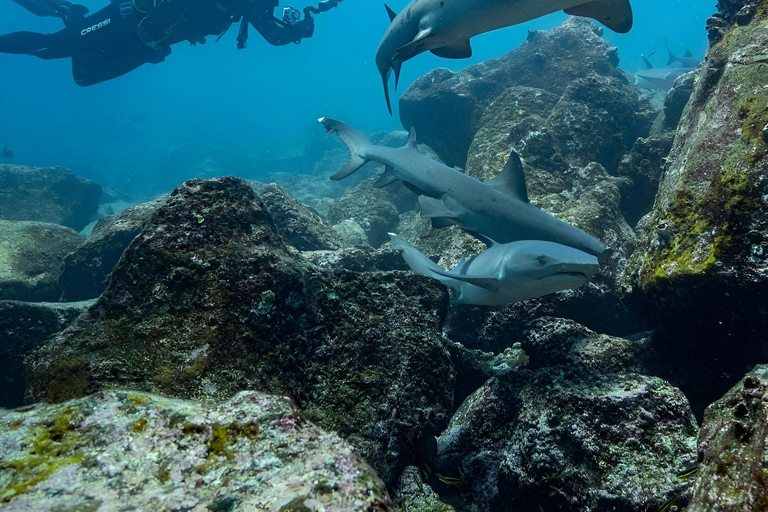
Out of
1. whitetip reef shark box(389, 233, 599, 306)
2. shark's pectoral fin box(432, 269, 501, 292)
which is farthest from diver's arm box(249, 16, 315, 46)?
shark's pectoral fin box(432, 269, 501, 292)

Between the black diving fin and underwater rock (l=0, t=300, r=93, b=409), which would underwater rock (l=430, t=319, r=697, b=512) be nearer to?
underwater rock (l=0, t=300, r=93, b=409)

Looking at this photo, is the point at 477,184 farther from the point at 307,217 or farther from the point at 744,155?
the point at 307,217

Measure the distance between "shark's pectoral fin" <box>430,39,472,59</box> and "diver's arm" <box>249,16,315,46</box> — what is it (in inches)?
413

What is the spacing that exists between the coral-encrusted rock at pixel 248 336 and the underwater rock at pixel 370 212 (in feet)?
26.6

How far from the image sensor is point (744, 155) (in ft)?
8.83

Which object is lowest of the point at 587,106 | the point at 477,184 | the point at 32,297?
the point at 32,297

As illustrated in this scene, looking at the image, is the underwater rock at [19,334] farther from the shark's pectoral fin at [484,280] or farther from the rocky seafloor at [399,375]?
the shark's pectoral fin at [484,280]

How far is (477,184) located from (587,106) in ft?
16.7

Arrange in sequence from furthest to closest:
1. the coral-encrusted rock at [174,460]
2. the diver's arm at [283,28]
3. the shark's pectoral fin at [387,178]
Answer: the diver's arm at [283,28] → the shark's pectoral fin at [387,178] → the coral-encrusted rock at [174,460]

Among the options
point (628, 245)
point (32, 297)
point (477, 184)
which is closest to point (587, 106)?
point (628, 245)

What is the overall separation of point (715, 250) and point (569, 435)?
1761mm

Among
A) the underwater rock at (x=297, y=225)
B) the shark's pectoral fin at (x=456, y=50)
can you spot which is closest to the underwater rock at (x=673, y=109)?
the shark's pectoral fin at (x=456, y=50)

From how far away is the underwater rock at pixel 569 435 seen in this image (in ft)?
7.00

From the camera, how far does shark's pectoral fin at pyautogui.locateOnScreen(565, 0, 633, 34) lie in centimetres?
438
